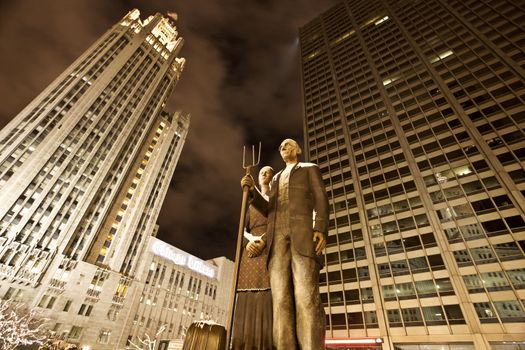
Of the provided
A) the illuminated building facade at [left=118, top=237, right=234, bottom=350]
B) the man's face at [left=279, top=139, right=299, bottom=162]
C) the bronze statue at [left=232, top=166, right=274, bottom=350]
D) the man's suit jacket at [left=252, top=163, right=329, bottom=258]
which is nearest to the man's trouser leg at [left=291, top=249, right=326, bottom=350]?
the man's suit jacket at [left=252, top=163, right=329, bottom=258]

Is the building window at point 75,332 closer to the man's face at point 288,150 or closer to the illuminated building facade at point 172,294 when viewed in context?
the illuminated building facade at point 172,294

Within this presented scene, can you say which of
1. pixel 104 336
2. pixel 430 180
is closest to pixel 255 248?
pixel 430 180

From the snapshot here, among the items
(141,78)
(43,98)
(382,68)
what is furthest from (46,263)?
(382,68)

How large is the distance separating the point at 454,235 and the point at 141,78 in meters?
81.2

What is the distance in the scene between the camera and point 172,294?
68750 mm

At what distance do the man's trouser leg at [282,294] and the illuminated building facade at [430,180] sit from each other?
34609 millimetres

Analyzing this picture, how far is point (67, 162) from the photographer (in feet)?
178

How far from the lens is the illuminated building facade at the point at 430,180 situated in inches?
1159

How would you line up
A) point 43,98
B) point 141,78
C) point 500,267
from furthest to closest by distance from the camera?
point 141,78 < point 43,98 < point 500,267

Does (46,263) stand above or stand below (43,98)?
below

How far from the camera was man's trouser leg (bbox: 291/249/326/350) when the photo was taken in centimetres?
292

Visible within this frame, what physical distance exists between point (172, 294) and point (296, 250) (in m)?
75.4

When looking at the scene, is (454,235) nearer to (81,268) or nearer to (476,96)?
(476,96)

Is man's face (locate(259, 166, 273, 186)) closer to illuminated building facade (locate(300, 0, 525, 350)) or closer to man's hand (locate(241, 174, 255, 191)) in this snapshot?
man's hand (locate(241, 174, 255, 191))
